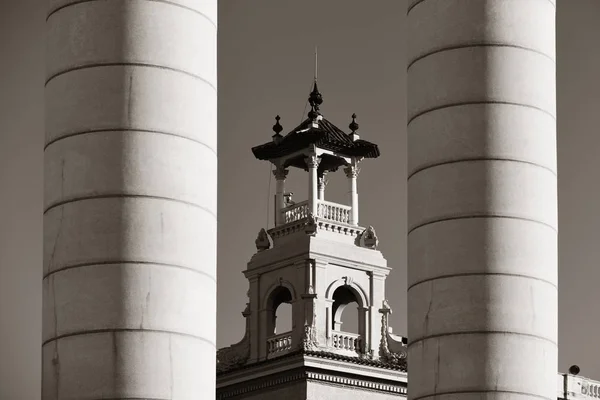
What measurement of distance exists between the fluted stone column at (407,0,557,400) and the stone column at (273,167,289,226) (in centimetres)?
5134

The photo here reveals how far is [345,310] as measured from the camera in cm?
8044

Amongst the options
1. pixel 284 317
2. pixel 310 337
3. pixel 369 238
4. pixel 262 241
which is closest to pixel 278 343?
pixel 310 337

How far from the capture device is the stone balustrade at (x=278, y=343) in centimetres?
7238

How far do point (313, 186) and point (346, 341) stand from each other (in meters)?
6.26

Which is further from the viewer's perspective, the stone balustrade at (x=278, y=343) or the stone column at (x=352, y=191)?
the stone balustrade at (x=278, y=343)

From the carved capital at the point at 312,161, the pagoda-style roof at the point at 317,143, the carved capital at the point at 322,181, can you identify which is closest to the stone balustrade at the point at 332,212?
the carved capital at the point at 322,181

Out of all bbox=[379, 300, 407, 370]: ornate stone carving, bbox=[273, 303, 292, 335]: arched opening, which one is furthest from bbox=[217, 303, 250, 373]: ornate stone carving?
bbox=[379, 300, 407, 370]: ornate stone carving

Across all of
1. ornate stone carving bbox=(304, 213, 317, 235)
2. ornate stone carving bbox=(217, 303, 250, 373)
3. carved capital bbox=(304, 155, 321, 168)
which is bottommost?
ornate stone carving bbox=(217, 303, 250, 373)

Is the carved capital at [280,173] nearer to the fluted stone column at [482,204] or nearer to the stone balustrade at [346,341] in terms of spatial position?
the stone balustrade at [346,341]

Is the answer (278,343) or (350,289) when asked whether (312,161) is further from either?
(278,343)

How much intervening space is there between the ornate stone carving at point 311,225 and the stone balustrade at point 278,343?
163 inches

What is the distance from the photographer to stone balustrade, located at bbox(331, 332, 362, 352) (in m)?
71.8

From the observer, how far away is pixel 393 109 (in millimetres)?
58594

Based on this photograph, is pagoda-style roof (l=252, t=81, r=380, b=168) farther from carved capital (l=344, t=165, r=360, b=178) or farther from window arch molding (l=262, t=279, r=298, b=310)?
window arch molding (l=262, t=279, r=298, b=310)
